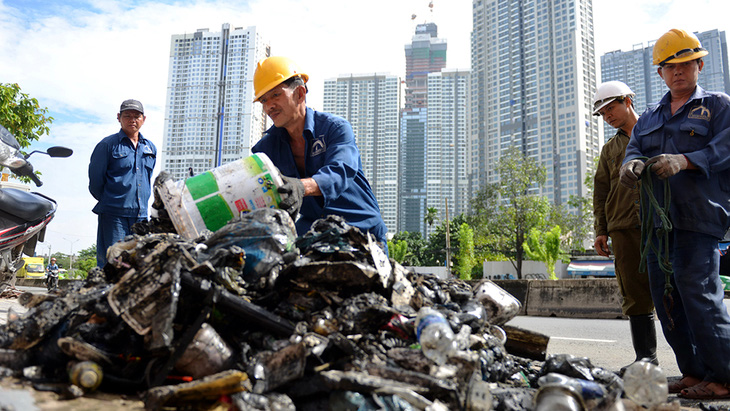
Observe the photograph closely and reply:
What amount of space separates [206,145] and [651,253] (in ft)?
153

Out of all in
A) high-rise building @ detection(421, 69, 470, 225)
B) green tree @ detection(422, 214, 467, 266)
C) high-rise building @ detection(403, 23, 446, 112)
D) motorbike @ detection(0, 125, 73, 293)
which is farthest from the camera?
high-rise building @ detection(403, 23, 446, 112)

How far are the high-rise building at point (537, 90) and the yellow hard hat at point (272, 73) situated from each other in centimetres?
6271

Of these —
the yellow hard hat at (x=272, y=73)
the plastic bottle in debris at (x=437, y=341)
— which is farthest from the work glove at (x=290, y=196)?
the plastic bottle in debris at (x=437, y=341)

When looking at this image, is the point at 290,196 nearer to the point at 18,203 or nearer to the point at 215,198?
the point at 215,198

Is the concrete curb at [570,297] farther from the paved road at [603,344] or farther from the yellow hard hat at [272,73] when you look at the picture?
the yellow hard hat at [272,73]

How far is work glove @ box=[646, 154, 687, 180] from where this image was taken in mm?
2504

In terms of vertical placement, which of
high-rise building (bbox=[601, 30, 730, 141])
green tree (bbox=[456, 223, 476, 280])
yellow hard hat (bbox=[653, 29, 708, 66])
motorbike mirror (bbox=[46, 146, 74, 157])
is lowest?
green tree (bbox=[456, 223, 476, 280])

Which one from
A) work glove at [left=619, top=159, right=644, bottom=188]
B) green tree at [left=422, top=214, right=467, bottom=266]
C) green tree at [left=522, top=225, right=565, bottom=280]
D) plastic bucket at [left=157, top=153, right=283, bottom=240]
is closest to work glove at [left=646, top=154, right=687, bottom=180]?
work glove at [left=619, top=159, right=644, bottom=188]

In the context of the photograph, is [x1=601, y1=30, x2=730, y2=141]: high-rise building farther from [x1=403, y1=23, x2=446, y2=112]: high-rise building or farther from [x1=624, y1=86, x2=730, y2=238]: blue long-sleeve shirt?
[x1=624, y1=86, x2=730, y2=238]: blue long-sleeve shirt

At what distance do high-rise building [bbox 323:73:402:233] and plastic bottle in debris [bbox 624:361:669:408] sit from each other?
90.5 m

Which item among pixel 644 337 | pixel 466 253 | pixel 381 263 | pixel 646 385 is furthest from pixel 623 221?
pixel 466 253

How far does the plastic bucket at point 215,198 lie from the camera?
8.15 feet

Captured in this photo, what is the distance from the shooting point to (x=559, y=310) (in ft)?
26.6

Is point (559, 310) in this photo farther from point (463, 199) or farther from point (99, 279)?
point (463, 199)
